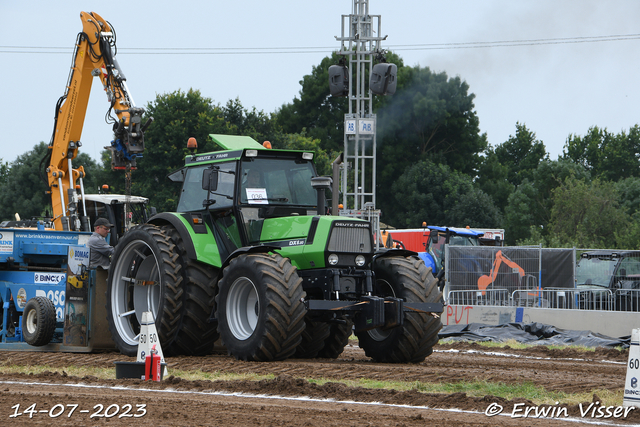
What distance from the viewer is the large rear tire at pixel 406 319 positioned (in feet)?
34.5

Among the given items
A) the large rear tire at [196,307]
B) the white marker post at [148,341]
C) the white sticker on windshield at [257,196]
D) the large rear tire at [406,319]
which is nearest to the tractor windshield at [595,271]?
the large rear tire at [406,319]

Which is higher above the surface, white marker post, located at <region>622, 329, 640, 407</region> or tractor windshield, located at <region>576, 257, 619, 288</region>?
tractor windshield, located at <region>576, 257, 619, 288</region>

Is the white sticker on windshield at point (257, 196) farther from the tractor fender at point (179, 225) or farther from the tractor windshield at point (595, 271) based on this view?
the tractor windshield at point (595, 271)

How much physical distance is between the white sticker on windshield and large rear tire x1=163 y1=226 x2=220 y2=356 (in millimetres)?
1079

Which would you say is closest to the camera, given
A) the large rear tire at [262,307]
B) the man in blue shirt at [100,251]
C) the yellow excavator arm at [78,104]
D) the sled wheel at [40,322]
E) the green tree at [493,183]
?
the large rear tire at [262,307]

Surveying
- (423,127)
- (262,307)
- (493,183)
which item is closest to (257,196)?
(262,307)

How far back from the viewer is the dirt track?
6.38 m

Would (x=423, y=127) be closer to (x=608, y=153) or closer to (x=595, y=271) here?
(x=608, y=153)

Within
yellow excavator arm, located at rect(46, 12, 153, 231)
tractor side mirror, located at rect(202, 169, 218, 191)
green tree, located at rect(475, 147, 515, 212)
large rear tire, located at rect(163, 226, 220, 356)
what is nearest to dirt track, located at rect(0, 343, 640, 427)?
large rear tire, located at rect(163, 226, 220, 356)

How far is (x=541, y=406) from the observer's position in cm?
693

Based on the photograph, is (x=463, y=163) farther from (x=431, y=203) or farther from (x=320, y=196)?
(x=320, y=196)

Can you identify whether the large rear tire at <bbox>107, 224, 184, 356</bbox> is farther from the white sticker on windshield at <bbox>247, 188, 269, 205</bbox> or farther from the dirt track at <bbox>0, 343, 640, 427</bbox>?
the white sticker on windshield at <bbox>247, 188, 269, 205</bbox>

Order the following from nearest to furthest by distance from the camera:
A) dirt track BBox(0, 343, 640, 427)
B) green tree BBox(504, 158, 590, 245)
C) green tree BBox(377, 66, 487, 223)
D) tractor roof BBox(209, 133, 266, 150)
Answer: dirt track BBox(0, 343, 640, 427) → tractor roof BBox(209, 133, 266, 150) → green tree BBox(377, 66, 487, 223) → green tree BBox(504, 158, 590, 245)

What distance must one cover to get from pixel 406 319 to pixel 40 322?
543 cm
